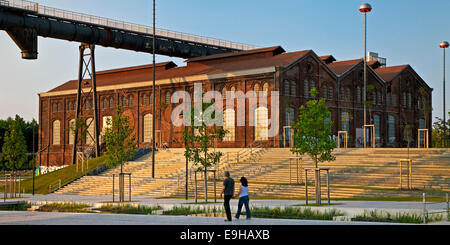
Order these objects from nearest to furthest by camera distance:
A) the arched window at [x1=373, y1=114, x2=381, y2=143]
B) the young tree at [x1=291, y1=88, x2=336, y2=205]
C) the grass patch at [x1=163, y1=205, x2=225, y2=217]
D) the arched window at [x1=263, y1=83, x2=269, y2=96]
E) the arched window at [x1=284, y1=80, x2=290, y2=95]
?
the grass patch at [x1=163, y1=205, x2=225, y2=217], the young tree at [x1=291, y1=88, x2=336, y2=205], the arched window at [x1=263, y1=83, x2=269, y2=96], the arched window at [x1=284, y1=80, x2=290, y2=95], the arched window at [x1=373, y1=114, x2=381, y2=143]

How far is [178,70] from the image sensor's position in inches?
2486

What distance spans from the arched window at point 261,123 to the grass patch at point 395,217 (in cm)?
3329

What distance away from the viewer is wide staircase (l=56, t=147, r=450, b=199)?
1172 inches

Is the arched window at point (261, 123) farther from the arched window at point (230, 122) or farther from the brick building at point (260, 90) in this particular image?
the arched window at point (230, 122)

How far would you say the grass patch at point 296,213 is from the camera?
59.3 feet

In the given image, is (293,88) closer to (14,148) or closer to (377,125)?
(377,125)

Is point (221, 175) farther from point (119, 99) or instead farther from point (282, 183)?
point (119, 99)

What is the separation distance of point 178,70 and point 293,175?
101 feet

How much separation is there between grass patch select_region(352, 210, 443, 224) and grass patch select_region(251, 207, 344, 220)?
1.00 m

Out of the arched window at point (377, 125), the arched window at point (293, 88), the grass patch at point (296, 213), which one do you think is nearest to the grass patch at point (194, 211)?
the grass patch at point (296, 213)

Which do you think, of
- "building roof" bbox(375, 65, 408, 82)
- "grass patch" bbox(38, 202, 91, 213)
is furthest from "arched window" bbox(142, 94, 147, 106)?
"grass patch" bbox(38, 202, 91, 213)

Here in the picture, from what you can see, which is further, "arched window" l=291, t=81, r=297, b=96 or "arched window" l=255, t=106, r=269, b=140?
"arched window" l=291, t=81, r=297, b=96

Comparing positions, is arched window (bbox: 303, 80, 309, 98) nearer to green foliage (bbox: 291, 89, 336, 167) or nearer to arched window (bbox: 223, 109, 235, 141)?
arched window (bbox: 223, 109, 235, 141)
